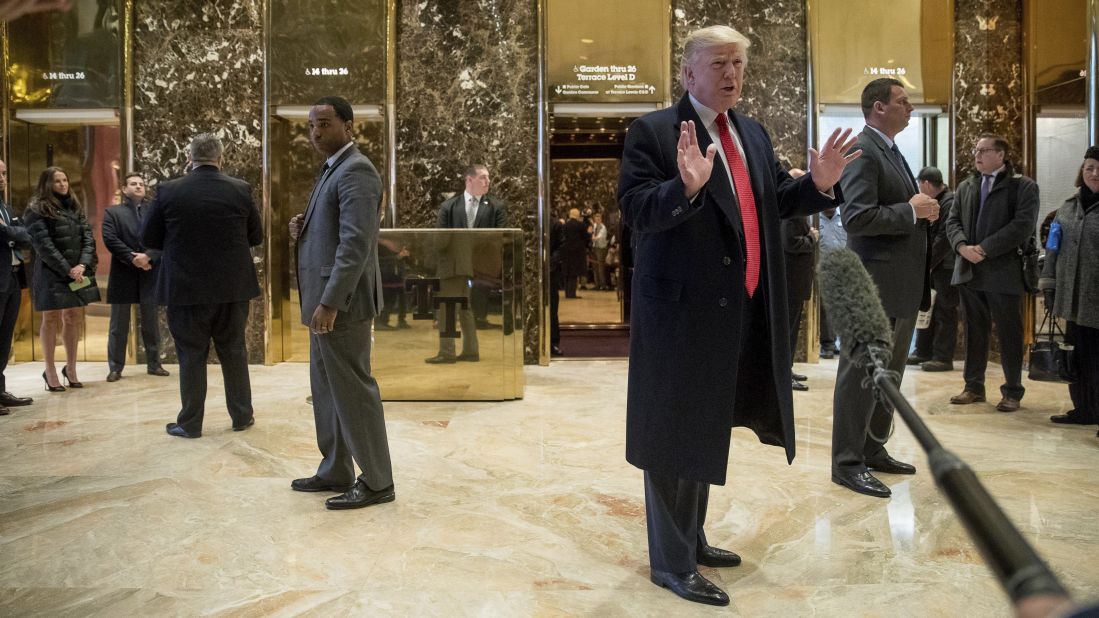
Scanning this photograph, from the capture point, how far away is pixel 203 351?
16.8ft

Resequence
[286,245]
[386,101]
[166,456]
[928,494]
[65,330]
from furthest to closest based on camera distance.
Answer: [286,245] → [386,101] → [65,330] → [166,456] → [928,494]

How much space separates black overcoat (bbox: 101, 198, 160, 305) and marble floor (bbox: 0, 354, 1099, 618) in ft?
5.94

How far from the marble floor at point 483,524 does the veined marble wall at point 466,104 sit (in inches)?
114

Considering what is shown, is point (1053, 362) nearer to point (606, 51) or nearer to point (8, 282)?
point (606, 51)

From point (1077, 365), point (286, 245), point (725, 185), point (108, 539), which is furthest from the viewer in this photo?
point (286, 245)

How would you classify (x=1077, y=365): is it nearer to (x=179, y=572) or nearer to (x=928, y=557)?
(x=928, y=557)

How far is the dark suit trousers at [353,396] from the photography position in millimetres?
3668

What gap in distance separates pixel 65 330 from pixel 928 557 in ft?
21.0

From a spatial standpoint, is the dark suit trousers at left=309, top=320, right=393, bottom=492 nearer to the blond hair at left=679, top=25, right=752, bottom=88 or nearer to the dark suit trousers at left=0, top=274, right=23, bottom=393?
the blond hair at left=679, top=25, right=752, bottom=88

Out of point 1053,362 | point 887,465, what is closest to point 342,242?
point 887,465

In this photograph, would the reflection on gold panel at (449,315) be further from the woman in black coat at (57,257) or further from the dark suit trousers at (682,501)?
the dark suit trousers at (682,501)

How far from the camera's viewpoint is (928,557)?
121 inches

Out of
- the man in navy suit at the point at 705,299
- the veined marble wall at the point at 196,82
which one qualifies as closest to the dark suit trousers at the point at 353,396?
the man in navy suit at the point at 705,299

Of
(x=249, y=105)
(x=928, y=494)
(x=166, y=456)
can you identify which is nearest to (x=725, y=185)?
(x=928, y=494)
